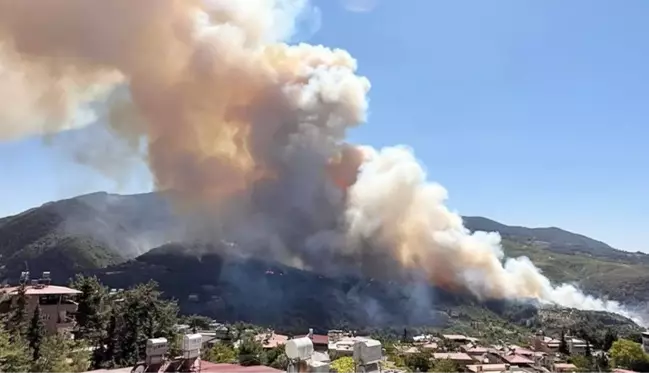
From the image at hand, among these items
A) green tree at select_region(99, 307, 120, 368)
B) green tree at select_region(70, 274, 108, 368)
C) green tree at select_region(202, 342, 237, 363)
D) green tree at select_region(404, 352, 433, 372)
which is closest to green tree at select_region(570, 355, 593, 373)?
green tree at select_region(404, 352, 433, 372)

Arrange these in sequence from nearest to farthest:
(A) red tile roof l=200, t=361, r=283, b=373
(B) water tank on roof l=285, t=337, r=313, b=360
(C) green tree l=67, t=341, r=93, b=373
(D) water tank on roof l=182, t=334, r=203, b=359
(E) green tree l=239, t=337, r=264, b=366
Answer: (B) water tank on roof l=285, t=337, r=313, b=360 < (D) water tank on roof l=182, t=334, r=203, b=359 < (A) red tile roof l=200, t=361, r=283, b=373 < (C) green tree l=67, t=341, r=93, b=373 < (E) green tree l=239, t=337, r=264, b=366

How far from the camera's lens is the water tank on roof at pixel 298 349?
30.4ft

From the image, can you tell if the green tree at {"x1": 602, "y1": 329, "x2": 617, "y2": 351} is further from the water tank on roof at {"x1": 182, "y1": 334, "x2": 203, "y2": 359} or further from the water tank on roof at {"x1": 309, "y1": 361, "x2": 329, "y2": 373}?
the water tank on roof at {"x1": 309, "y1": 361, "x2": 329, "y2": 373}

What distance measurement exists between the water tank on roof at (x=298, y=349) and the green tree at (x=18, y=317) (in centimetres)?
2493

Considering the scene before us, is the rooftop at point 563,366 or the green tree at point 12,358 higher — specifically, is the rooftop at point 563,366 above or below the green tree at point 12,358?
below

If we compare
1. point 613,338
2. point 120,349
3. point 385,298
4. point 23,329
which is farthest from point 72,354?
point 385,298

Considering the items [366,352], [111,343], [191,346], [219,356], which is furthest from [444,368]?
[366,352]

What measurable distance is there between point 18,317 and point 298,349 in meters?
30.7

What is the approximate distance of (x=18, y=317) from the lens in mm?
33906

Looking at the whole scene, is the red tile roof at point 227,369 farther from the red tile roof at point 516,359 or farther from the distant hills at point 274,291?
the distant hills at point 274,291

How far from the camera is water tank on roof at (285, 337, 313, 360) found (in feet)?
30.4

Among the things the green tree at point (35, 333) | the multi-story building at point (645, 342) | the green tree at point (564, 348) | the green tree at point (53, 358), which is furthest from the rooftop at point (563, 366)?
the green tree at point (35, 333)

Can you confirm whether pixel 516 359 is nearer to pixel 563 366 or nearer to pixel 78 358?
pixel 563 366

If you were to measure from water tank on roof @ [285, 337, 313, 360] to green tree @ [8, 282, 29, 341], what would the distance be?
24930 mm
